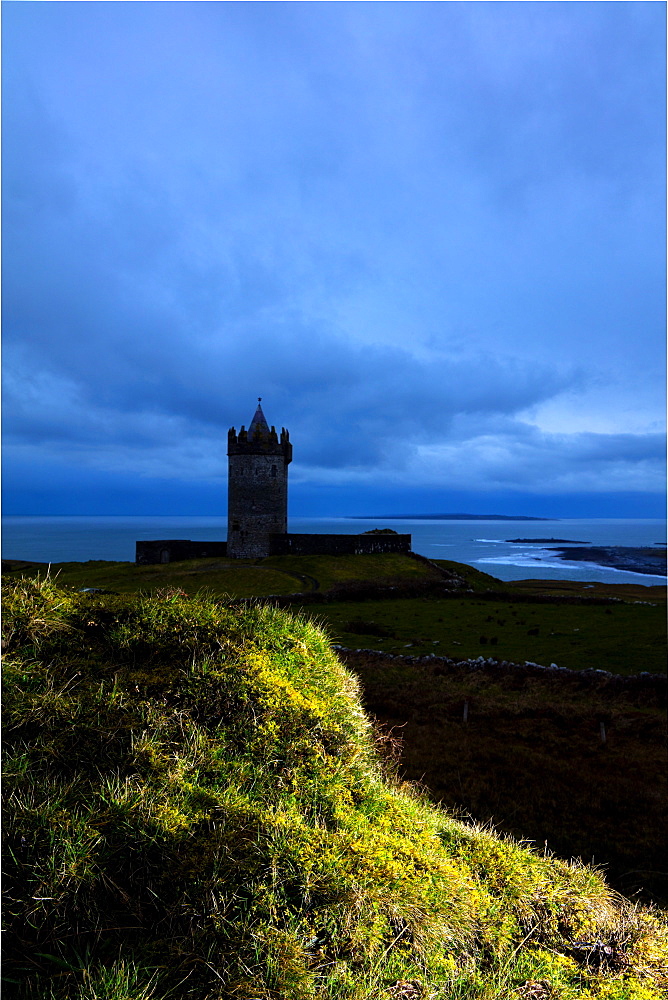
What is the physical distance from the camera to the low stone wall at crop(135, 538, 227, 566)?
61.8 meters

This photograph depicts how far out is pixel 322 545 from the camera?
191 feet

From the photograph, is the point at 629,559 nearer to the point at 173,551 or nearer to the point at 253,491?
the point at 253,491

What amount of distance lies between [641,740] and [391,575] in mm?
38497

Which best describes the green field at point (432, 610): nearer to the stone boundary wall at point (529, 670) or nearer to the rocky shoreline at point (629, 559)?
the stone boundary wall at point (529, 670)

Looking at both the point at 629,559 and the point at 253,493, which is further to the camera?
the point at 629,559

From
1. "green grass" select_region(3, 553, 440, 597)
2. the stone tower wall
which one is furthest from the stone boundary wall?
Answer: the stone tower wall

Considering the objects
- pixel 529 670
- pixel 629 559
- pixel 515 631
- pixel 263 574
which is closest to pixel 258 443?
pixel 263 574

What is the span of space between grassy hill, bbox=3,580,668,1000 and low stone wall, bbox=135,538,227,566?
5842 cm

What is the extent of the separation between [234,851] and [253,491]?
56.0m

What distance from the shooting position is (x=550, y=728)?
13906mm

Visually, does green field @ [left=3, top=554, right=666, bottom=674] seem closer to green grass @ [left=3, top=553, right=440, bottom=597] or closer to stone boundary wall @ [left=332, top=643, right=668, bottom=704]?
green grass @ [left=3, top=553, right=440, bottom=597]

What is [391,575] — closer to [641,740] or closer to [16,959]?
[641,740]

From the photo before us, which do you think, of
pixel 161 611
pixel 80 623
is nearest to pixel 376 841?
pixel 161 611

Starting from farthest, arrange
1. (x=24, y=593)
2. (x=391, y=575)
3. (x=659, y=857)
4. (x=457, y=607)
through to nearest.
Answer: (x=391, y=575)
(x=457, y=607)
(x=659, y=857)
(x=24, y=593)
